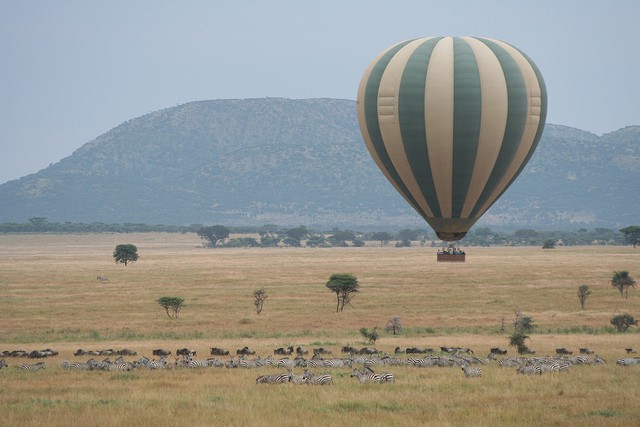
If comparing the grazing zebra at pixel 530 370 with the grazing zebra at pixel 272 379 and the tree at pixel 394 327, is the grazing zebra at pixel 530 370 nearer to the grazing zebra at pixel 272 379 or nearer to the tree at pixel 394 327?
the grazing zebra at pixel 272 379

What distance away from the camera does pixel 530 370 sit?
110 feet

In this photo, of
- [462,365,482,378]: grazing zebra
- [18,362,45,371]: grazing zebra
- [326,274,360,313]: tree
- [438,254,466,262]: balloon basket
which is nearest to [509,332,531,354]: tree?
[438,254,466,262]: balloon basket

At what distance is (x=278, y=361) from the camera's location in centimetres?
3653

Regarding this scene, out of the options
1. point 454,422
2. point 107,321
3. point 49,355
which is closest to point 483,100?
point 454,422

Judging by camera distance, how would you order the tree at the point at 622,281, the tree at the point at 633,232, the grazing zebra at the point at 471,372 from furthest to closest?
the tree at the point at 633,232 → the tree at the point at 622,281 → the grazing zebra at the point at 471,372

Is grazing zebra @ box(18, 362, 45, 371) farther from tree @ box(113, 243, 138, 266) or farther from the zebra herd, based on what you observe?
tree @ box(113, 243, 138, 266)

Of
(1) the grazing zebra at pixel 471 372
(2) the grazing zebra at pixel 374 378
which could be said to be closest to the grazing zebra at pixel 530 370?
(1) the grazing zebra at pixel 471 372

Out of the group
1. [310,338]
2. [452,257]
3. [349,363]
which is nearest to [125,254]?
[310,338]

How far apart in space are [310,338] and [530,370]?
17.3m

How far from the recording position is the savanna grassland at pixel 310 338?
1053 inches

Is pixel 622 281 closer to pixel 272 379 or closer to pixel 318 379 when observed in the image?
pixel 318 379

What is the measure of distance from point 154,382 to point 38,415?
6435 millimetres

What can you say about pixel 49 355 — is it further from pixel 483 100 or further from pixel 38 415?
pixel 483 100

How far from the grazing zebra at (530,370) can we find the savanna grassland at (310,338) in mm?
411
